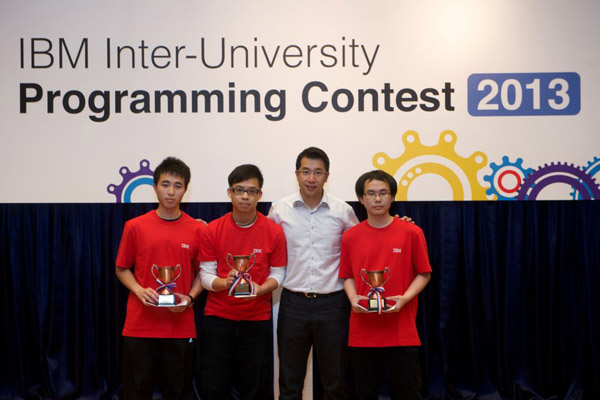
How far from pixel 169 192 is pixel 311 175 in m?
0.84

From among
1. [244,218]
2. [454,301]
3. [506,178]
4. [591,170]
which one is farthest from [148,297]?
[591,170]

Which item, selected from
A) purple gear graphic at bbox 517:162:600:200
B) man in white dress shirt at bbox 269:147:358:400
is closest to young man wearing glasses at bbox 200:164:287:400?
man in white dress shirt at bbox 269:147:358:400

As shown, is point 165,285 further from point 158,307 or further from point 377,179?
point 377,179

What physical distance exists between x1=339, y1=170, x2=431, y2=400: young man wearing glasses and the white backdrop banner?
78cm

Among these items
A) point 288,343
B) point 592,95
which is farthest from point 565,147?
point 288,343

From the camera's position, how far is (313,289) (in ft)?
9.46

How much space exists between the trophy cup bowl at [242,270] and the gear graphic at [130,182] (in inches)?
47.0

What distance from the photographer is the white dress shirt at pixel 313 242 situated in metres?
2.90

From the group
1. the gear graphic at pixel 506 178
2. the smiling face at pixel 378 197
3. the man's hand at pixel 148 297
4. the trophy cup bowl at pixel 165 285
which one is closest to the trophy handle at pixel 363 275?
the smiling face at pixel 378 197

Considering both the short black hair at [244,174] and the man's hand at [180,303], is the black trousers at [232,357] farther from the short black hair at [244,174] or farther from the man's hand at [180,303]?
the short black hair at [244,174]

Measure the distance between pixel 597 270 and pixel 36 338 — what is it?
4.14 m

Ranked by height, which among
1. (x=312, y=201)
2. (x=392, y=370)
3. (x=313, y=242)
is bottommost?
(x=392, y=370)

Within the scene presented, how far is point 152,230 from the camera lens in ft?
9.52

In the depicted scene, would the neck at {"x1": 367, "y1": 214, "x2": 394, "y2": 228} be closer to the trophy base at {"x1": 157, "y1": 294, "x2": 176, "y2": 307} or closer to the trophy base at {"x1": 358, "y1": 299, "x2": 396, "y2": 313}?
the trophy base at {"x1": 358, "y1": 299, "x2": 396, "y2": 313}
